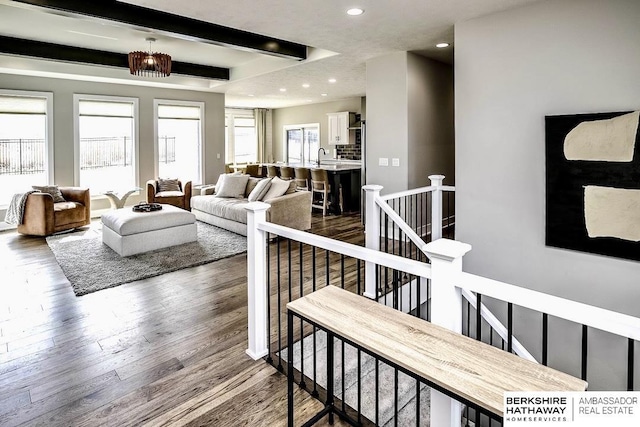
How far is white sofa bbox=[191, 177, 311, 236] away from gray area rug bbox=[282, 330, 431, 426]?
9.89 feet

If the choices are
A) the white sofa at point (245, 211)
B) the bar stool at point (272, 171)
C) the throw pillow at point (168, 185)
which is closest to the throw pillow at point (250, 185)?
the white sofa at point (245, 211)

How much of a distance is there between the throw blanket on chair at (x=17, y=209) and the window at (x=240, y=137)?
6639mm

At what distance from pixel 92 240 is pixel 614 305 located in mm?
6443

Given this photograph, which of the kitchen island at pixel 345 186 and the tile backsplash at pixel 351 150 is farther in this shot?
the tile backsplash at pixel 351 150

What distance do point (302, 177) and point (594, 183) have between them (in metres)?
5.80

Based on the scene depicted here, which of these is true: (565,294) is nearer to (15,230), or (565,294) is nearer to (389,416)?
(389,416)

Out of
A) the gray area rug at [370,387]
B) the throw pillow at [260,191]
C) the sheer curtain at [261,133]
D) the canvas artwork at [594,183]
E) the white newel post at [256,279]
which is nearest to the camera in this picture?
the gray area rug at [370,387]

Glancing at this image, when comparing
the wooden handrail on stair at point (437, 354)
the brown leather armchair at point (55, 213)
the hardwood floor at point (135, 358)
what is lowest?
the hardwood floor at point (135, 358)

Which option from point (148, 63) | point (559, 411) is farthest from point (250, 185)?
point (559, 411)

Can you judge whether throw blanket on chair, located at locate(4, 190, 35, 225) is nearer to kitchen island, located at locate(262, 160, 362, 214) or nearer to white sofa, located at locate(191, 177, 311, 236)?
white sofa, located at locate(191, 177, 311, 236)

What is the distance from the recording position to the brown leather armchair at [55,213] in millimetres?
6059

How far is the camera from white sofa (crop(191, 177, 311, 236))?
19.2 feet

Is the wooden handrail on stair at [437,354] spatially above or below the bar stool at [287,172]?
below

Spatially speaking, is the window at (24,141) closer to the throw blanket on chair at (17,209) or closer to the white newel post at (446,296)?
the throw blanket on chair at (17,209)
